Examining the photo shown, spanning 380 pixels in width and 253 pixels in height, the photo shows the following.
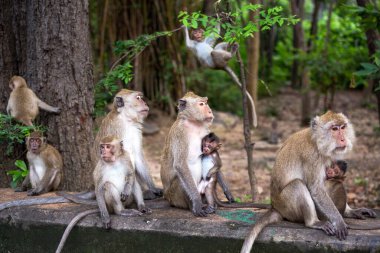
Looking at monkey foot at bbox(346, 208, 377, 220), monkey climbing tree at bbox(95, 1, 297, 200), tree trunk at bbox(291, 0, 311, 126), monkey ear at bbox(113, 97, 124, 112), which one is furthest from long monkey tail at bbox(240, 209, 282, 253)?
tree trunk at bbox(291, 0, 311, 126)

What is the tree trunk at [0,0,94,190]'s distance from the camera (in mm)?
6703

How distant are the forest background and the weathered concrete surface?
1.10 m

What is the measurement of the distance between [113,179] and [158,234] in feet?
2.23

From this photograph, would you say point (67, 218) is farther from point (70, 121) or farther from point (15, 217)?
point (70, 121)

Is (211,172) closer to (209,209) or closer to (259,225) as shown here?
Answer: (209,209)

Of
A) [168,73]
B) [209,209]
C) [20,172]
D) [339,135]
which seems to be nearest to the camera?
[339,135]

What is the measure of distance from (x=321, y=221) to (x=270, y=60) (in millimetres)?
17407

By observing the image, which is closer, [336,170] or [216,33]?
[336,170]

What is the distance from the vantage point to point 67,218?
18.4 ft

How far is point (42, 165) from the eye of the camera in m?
6.55

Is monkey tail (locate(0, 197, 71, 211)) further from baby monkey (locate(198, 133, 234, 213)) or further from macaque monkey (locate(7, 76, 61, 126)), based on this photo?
baby monkey (locate(198, 133, 234, 213))

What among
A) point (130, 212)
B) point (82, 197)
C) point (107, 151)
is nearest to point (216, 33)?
point (107, 151)

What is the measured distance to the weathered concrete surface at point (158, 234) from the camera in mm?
4719

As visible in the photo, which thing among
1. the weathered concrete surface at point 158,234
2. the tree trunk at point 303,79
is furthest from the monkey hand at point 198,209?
the tree trunk at point 303,79
